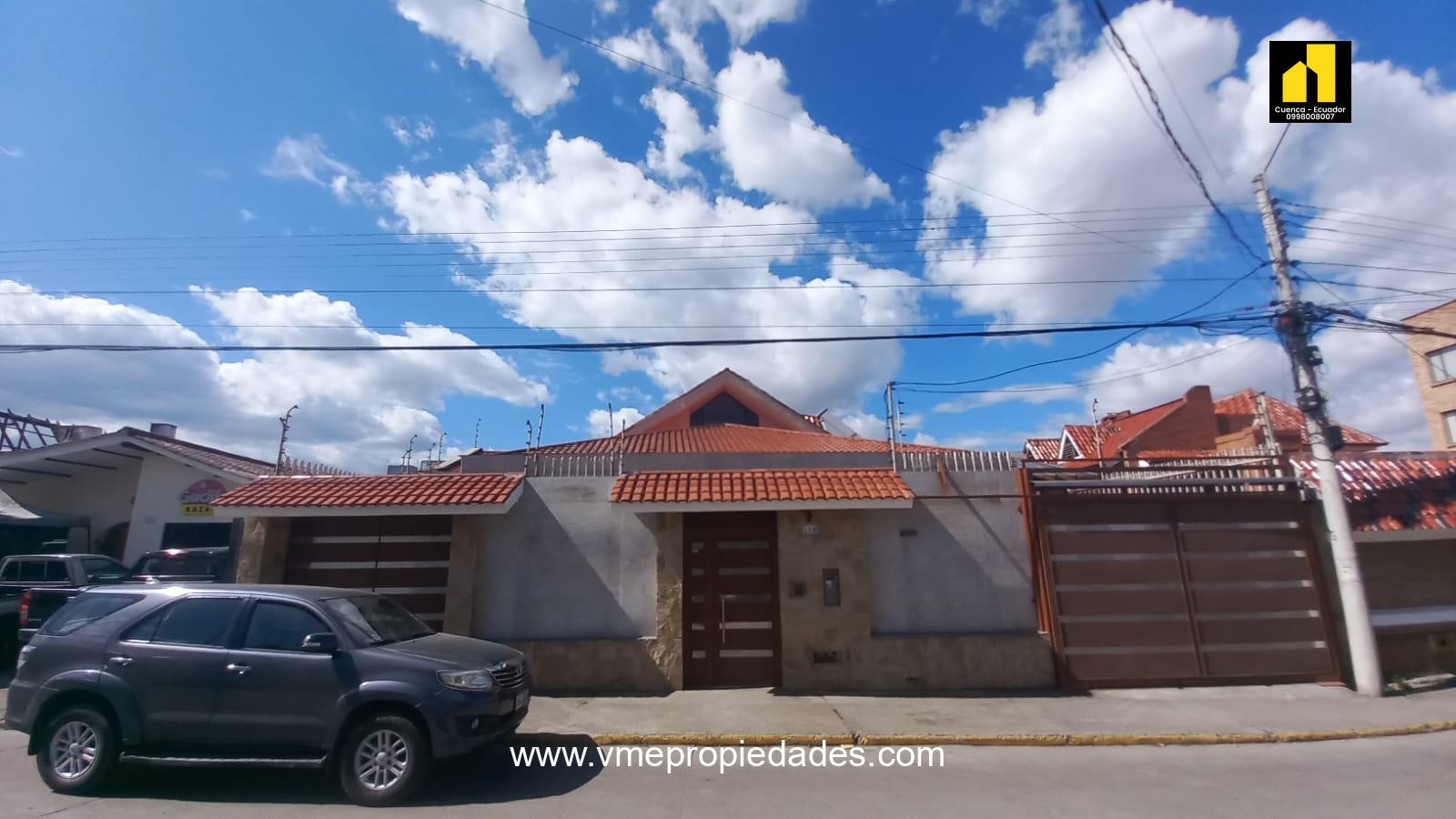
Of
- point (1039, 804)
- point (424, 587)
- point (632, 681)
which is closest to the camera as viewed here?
point (1039, 804)

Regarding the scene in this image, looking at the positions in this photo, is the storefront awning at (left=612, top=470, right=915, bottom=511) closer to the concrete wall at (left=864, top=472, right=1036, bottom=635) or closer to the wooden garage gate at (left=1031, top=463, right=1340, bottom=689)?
the concrete wall at (left=864, top=472, right=1036, bottom=635)

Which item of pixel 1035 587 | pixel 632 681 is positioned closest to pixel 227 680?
pixel 632 681

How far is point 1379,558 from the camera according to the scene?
976 cm

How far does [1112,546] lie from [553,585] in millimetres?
8012

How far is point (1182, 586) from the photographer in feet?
30.7

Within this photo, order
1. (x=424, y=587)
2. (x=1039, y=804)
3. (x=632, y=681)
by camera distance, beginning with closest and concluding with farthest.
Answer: (x=1039, y=804) → (x=632, y=681) → (x=424, y=587)

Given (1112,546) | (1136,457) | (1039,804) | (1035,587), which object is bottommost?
(1039,804)

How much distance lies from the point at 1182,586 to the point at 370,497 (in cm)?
1150

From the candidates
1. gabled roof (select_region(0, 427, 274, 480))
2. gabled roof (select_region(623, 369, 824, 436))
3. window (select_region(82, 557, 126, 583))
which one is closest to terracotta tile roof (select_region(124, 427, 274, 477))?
gabled roof (select_region(0, 427, 274, 480))

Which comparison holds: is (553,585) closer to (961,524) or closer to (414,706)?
(414,706)

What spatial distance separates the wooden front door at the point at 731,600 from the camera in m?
9.05

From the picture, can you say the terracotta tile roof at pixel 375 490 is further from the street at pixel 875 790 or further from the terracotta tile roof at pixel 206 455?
the terracotta tile roof at pixel 206 455

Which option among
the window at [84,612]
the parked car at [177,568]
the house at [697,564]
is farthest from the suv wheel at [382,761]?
the parked car at [177,568]

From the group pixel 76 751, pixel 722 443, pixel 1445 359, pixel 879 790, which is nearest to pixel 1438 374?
pixel 1445 359
